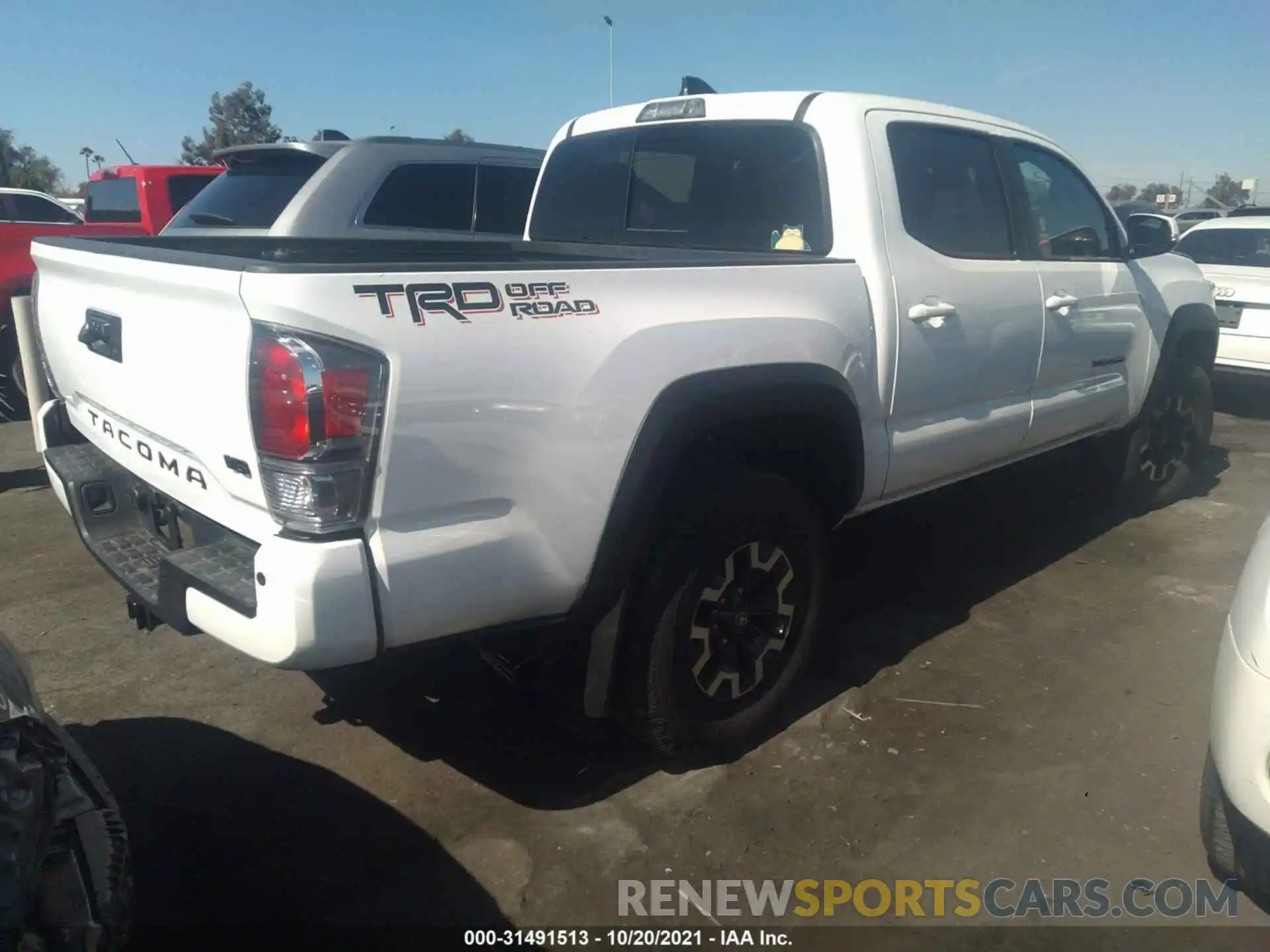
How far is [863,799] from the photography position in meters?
2.85

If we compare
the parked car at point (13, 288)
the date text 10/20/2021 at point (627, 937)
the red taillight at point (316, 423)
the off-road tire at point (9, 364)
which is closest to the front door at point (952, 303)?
the date text 10/20/2021 at point (627, 937)

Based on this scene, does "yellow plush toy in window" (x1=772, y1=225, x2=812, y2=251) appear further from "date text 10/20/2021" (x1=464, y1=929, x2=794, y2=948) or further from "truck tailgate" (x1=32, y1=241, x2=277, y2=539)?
"date text 10/20/2021" (x1=464, y1=929, x2=794, y2=948)

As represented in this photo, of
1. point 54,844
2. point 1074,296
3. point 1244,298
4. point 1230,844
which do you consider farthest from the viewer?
point 1244,298

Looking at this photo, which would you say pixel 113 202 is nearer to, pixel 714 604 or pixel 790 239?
pixel 790 239

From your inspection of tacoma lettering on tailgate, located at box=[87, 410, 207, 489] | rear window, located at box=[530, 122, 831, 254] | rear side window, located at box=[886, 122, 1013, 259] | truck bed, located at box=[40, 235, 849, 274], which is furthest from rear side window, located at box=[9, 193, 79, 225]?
rear side window, located at box=[886, 122, 1013, 259]

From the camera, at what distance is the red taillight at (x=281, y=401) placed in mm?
1929

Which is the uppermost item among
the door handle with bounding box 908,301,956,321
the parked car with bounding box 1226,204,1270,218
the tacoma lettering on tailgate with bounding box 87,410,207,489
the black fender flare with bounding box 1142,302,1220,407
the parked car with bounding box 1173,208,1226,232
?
the parked car with bounding box 1173,208,1226,232

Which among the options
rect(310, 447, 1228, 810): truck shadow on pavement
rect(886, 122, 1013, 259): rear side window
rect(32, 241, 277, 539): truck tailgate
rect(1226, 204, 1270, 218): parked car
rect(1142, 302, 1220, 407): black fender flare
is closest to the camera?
rect(32, 241, 277, 539): truck tailgate

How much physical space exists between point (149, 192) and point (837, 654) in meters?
7.86

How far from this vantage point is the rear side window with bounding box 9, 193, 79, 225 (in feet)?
29.5

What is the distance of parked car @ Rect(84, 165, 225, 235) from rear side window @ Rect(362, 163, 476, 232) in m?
3.51

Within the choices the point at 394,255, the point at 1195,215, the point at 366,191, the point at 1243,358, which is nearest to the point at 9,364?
the point at 366,191

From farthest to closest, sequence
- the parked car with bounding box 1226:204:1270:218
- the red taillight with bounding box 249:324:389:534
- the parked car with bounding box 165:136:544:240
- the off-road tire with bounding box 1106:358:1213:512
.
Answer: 1. the parked car with bounding box 1226:204:1270:218
2. the parked car with bounding box 165:136:544:240
3. the off-road tire with bounding box 1106:358:1213:512
4. the red taillight with bounding box 249:324:389:534

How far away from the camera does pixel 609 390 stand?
2324 millimetres
